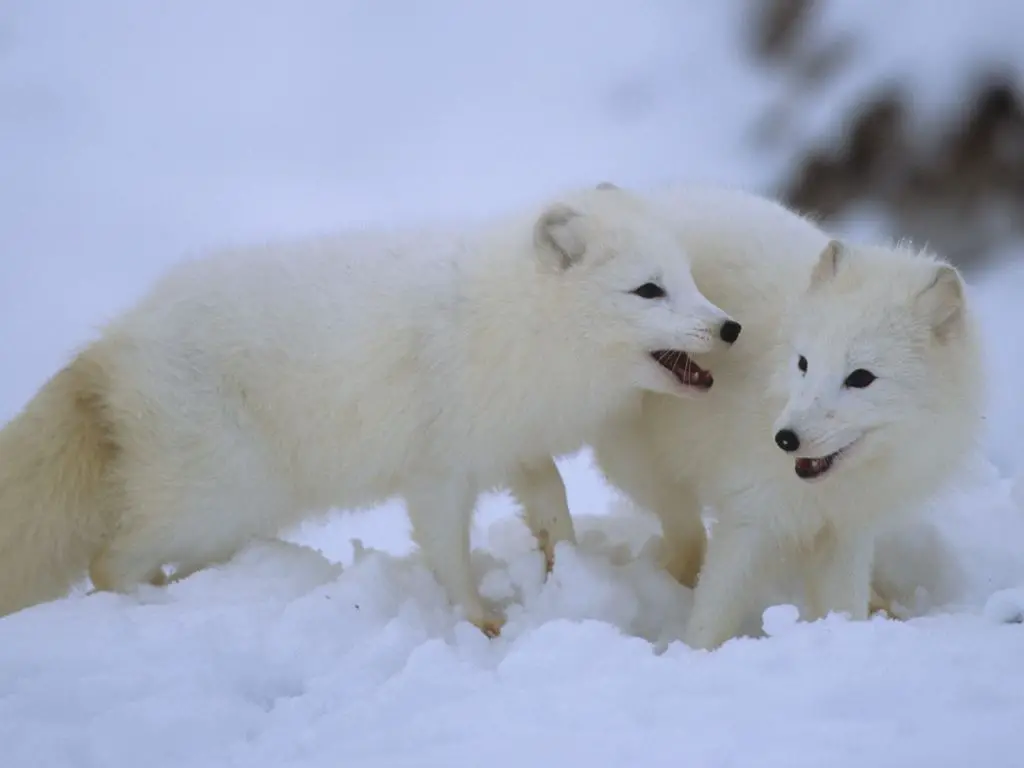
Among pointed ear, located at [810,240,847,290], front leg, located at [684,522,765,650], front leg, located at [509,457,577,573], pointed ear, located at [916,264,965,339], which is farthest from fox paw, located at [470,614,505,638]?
pointed ear, located at [916,264,965,339]

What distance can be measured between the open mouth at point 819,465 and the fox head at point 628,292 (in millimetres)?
462

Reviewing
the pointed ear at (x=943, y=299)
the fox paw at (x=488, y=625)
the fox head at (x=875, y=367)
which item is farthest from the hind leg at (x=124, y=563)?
the pointed ear at (x=943, y=299)

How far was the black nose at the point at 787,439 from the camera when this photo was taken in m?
2.96

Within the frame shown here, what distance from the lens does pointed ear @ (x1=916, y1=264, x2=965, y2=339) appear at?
3.05 m

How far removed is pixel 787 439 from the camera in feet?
9.73

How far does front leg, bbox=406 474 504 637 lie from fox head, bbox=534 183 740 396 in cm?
65

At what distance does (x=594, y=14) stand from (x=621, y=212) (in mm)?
6950

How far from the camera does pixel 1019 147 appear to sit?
21.5ft

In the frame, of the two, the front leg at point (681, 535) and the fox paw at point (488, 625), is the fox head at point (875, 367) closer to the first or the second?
the front leg at point (681, 535)

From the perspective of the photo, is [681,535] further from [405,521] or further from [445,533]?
[405,521]

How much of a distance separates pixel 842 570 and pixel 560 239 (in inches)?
56.5

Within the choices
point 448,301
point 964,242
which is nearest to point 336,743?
point 448,301

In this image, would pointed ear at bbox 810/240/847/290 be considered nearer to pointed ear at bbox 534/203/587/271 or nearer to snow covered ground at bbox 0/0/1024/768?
pointed ear at bbox 534/203/587/271

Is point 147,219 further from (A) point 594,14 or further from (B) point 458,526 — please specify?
(B) point 458,526
